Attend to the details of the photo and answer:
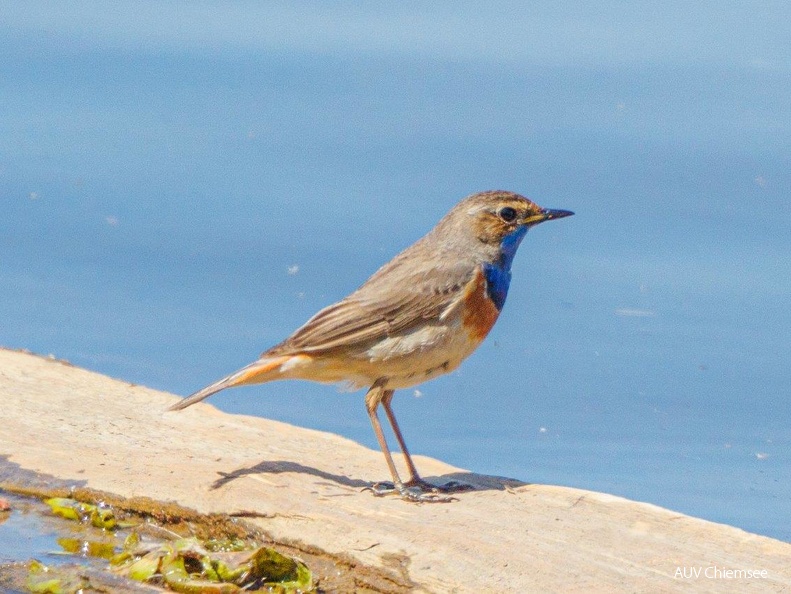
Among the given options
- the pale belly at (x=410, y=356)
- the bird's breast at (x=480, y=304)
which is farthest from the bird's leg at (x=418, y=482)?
the bird's breast at (x=480, y=304)

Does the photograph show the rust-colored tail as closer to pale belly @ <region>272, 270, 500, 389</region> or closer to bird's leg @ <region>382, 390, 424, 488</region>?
pale belly @ <region>272, 270, 500, 389</region>

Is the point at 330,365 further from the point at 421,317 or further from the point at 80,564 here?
the point at 80,564

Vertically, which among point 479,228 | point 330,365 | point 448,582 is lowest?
point 448,582

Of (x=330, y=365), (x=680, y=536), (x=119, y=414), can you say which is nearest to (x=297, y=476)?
(x=330, y=365)

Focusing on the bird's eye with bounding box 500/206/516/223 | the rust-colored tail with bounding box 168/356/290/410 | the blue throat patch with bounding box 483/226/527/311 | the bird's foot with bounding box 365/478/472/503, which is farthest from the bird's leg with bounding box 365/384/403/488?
the bird's eye with bounding box 500/206/516/223

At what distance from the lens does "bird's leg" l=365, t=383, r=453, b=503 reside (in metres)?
7.14

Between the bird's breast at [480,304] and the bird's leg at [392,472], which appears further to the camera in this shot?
the bird's breast at [480,304]

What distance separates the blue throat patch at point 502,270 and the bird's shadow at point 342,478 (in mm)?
916

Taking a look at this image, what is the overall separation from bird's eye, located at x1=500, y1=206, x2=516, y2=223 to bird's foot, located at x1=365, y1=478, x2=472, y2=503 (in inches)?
57.4

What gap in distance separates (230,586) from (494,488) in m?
1.93

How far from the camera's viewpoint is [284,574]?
19.7 ft

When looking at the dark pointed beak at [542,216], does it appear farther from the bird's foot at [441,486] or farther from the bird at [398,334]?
the bird's foot at [441,486]

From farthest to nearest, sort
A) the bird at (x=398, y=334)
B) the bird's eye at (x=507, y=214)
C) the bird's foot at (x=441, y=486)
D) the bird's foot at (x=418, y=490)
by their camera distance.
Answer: the bird's eye at (x=507, y=214) < the bird at (x=398, y=334) < the bird's foot at (x=441, y=486) < the bird's foot at (x=418, y=490)

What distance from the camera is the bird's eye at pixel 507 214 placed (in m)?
8.05
